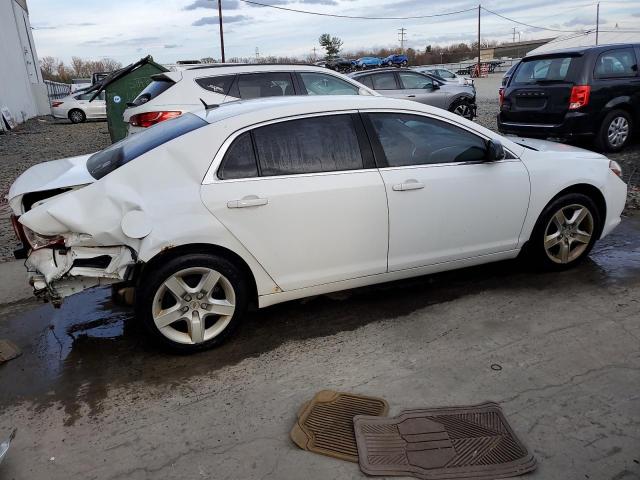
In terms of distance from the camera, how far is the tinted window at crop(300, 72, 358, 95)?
25.9ft

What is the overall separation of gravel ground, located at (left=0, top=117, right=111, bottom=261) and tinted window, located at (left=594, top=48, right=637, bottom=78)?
8784 mm

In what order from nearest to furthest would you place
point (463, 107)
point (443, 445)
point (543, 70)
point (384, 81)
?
point (443, 445)
point (543, 70)
point (384, 81)
point (463, 107)

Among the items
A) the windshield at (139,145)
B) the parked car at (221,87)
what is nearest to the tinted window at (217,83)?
the parked car at (221,87)

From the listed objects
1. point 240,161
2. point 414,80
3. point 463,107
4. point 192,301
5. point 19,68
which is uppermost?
point 19,68

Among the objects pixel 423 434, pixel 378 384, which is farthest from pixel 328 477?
pixel 378 384

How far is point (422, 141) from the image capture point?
13.1ft

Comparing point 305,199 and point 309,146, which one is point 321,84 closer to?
point 309,146

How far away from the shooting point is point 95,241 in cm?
325

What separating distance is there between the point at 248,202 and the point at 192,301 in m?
0.74

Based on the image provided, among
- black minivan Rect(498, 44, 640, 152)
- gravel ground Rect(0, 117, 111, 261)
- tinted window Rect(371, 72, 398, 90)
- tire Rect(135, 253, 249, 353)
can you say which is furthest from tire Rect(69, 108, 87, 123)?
tire Rect(135, 253, 249, 353)

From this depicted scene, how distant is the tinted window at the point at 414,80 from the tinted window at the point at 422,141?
9.28m

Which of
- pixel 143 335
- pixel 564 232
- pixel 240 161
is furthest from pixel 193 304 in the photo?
pixel 564 232

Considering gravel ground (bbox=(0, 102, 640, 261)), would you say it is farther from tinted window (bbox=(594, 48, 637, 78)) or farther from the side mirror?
the side mirror

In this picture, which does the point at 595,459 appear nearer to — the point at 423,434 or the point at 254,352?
the point at 423,434
